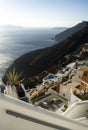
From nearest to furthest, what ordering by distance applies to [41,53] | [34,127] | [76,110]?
1. [34,127]
2. [76,110]
3. [41,53]

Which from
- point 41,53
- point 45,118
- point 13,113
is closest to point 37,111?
point 45,118

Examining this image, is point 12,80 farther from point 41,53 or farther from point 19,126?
point 41,53

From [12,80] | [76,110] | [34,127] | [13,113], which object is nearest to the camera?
[13,113]

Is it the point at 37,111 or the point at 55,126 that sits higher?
the point at 37,111

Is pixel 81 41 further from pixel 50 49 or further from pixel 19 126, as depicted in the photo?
pixel 19 126

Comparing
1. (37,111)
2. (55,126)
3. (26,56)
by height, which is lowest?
(26,56)

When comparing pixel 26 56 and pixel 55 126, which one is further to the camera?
pixel 26 56
